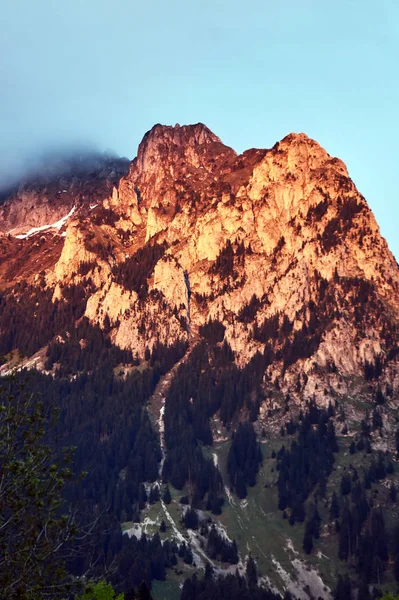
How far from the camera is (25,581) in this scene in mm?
37125

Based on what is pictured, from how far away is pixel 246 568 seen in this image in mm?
197875

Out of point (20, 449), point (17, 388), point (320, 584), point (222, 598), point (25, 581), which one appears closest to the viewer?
point (25, 581)

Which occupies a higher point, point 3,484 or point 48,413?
point 48,413

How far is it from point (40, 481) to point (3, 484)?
1.78 meters

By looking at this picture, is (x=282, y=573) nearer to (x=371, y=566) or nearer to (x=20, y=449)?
(x=371, y=566)

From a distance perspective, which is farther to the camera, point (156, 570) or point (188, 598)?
point (156, 570)

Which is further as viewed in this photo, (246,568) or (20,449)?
(246,568)

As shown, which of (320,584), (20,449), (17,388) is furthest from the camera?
(320,584)

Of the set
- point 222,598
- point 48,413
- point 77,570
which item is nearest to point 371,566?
point 222,598

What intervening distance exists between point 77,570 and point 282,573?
5219cm

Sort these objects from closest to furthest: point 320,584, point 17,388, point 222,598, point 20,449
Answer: point 20,449
point 17,388
point 222,598
point 320,584

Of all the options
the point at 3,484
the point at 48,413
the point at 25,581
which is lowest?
the point at 25,581

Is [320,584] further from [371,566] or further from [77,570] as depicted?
[77,570]

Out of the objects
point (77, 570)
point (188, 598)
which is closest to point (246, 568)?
point (188, 598)
